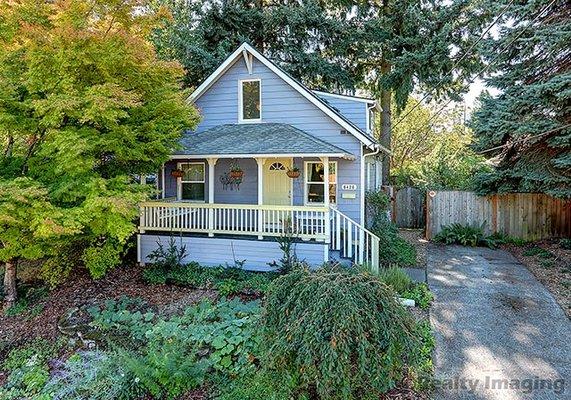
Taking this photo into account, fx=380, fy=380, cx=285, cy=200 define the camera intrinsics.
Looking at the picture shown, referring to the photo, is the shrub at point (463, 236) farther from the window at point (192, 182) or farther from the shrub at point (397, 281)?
the window at point (192, 182)

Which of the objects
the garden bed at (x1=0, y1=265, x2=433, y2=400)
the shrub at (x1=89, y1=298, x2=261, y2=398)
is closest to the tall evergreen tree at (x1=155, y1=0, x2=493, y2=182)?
the garden bed at (x1=0, y1=265, x2=433, y2=400)

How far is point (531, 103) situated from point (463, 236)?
471 cm

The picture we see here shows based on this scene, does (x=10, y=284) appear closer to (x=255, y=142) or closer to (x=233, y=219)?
(x=233, y=219)

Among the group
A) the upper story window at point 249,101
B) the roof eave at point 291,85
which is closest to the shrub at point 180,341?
the roof eave at point 291,85

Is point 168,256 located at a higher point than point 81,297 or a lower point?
higher

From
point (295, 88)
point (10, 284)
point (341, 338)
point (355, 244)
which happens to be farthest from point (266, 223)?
point (341, 338)

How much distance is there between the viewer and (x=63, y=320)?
737 cm

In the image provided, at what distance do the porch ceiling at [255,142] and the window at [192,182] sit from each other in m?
1.12

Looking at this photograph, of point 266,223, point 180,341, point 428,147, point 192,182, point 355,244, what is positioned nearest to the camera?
point 180,341

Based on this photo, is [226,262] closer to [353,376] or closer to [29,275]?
[29,275]

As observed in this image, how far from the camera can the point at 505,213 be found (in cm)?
1340

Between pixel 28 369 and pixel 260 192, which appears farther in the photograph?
pixel 260 192

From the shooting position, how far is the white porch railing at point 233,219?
9.41m

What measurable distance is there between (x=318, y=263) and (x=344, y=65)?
13.1 meters
